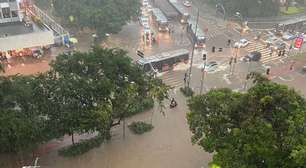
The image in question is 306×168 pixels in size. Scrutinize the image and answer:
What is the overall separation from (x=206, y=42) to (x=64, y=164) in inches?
1507

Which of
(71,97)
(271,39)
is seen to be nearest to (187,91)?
(71,97)

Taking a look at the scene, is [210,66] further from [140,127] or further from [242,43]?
[140,127]

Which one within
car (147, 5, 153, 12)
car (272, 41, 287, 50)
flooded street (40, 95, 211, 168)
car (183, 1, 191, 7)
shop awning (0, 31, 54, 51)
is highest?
car (183, 1, 191, 7)

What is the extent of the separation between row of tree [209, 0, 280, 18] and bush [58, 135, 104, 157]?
46.2 m

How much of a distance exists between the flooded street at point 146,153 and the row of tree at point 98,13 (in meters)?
24.9

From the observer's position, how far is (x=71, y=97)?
36.6 m

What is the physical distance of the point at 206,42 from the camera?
67812 mm

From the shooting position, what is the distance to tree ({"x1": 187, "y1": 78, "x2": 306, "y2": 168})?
90.0 ft

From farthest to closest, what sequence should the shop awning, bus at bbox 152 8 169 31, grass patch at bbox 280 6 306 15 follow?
grass patch at bbox 280 6 306 15 < bus at bbox 152 8 169 31 < the shop awning

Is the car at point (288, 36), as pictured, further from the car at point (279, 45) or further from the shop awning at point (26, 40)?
the shop awning at point (26, 40)

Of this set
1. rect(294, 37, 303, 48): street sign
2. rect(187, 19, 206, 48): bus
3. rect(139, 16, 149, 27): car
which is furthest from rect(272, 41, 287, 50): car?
rect(139, 16, 149, 27): car

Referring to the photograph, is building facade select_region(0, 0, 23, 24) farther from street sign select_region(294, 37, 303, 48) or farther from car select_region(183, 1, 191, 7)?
street sign select_region(294, 37, 303, 48)

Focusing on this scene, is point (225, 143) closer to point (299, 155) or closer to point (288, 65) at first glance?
point (299, 155)

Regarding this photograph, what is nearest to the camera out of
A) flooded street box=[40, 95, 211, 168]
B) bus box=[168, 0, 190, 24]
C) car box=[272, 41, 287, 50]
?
flooded street box=[40, 95, 211, 168]
